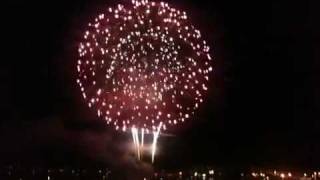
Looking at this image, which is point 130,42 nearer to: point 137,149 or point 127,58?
point 127,58

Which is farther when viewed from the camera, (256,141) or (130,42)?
(256,141)

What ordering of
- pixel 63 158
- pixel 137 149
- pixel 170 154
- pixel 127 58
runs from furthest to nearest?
pixel 170 154 < pixel 63 158 < pixel 137 149 < pixel 127 58

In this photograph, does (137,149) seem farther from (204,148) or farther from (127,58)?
(204,148)

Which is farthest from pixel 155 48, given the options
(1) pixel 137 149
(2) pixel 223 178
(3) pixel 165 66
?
(2) pixel 223 178

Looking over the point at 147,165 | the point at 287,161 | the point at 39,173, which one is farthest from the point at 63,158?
the point at 287,161

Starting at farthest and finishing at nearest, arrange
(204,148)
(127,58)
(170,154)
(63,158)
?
(204,148), (170,154), (63,158), (127,58)

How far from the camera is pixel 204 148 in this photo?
121 ft

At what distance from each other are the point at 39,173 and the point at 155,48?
853 centimetres

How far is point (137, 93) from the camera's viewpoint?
72.3 ft

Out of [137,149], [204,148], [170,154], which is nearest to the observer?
[137,149]

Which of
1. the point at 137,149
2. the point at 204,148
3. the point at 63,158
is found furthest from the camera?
the point at 204,148

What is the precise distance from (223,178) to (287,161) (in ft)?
22.3

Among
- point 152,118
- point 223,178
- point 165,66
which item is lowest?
point 223,178

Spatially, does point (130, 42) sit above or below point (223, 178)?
above
